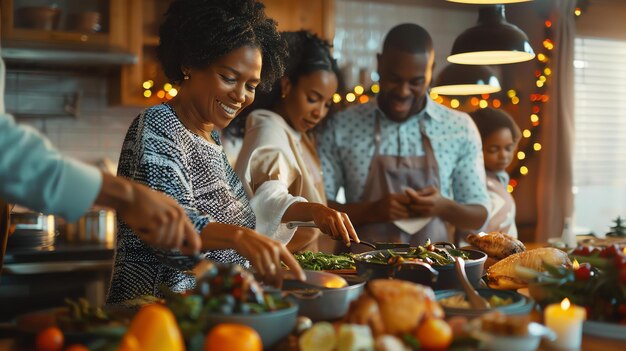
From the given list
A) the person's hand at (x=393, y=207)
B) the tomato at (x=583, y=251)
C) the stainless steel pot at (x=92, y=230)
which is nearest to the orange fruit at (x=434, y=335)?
the tomato at (x=583, y=251)

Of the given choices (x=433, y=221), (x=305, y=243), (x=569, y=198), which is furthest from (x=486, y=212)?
(x=569, y=198)

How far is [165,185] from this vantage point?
155 cm

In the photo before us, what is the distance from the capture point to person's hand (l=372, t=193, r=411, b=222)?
122 inches

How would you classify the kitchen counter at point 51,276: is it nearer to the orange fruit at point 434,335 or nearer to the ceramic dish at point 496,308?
the ceramic dish at point 496,308

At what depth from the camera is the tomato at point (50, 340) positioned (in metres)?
1.09

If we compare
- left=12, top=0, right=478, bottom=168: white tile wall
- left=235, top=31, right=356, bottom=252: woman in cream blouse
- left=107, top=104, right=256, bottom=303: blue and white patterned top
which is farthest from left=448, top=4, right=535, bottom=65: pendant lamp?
left=12, top=0, right=478, bottom=168: white tile wall

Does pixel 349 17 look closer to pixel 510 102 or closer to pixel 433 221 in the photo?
pixel 510 102

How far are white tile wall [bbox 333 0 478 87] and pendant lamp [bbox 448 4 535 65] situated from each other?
2.19 meters

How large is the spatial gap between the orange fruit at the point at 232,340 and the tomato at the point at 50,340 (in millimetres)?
265

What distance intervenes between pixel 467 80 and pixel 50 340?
288cm

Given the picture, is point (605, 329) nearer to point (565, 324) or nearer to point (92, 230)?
point (565, 324)

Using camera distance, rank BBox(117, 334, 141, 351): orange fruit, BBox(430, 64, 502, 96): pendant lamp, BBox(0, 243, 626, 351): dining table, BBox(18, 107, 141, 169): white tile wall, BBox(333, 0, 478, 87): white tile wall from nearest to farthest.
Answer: BBox(117, 334, 141, 351): orange fruit, BBox(0, 243, 626, 351): dining table, BBox(430, 64, 502, 96): pendant lamp, BBox(18, 107, 141, 169): white tile wall, BBox(333, 0, 478, 87): white tile wall

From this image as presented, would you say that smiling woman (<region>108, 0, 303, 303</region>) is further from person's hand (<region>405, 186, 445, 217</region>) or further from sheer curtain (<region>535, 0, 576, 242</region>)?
sheer curtain (<region>535, 0, 576, 242</region>)

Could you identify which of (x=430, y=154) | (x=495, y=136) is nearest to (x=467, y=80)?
(x=495, y=136)
